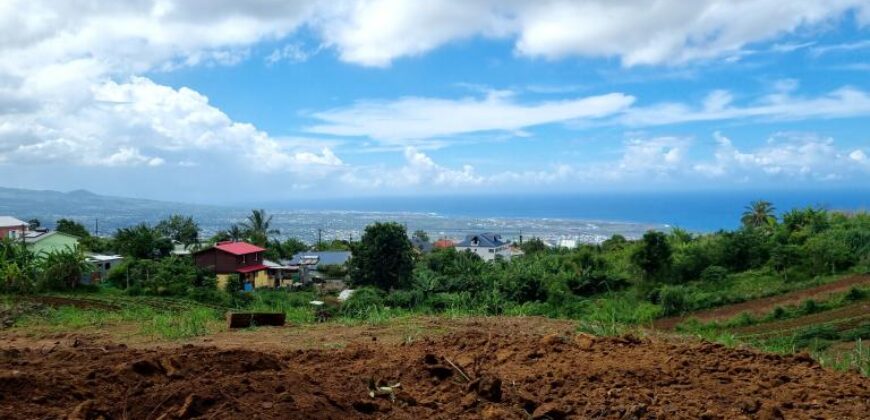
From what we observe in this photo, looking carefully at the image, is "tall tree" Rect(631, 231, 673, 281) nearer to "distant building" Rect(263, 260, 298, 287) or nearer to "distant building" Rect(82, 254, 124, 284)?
"distant building" Rect(82, 254, 124, 284)

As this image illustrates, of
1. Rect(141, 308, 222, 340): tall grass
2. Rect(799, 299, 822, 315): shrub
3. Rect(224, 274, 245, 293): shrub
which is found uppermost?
Rect(141, 308, 222, 340): tall grass

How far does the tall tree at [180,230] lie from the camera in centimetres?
5847

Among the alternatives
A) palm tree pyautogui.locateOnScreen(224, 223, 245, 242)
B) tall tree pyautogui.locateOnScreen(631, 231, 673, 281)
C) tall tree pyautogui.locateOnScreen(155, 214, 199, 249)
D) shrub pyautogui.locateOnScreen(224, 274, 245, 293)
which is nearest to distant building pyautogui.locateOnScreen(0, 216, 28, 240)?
tall tree pyautogui.locateOnScreen(155, 214, 199, 249)

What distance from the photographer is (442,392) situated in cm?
399

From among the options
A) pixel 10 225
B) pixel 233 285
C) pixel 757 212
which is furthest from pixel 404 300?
pixel 10 225

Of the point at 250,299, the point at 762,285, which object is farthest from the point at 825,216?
the point at 250,299

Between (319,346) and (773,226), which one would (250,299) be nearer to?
(319,346)

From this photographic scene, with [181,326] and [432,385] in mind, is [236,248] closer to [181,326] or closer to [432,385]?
[181,326]

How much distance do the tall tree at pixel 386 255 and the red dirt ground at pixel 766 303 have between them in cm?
1556

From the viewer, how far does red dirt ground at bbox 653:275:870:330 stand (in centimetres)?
1853

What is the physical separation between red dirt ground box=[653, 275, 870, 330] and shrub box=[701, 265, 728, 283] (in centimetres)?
378

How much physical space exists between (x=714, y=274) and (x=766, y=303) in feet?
16.6

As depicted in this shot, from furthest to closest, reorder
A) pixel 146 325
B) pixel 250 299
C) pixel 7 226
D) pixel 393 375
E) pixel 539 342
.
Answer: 1. pixel 7 226
2. pixel 250 299
3. pixel 146 325
4. pixel 539 342
5. pixel 393 375

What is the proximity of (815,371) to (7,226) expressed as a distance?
211 ft
